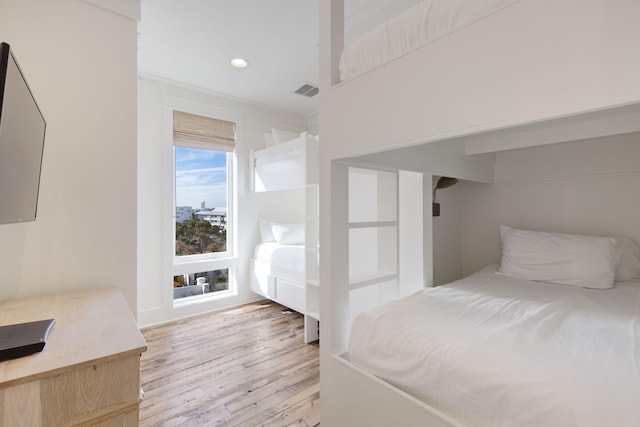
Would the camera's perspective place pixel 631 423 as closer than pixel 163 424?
Yes

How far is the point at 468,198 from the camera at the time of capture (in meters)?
Answer: 2.30

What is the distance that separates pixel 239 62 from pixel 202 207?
5.51 feet

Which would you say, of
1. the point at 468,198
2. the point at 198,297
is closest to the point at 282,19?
the point at 468,198

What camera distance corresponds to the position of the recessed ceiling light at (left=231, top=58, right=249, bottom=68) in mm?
2578

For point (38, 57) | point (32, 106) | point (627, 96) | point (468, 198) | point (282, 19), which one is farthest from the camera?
point (468, 198)

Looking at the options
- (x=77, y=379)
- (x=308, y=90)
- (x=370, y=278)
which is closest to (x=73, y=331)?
(x=77, y=379)

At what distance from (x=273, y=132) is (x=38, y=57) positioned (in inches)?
84.8

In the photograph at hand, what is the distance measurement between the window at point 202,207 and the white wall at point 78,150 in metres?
1.47

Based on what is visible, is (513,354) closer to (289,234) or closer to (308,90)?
(289,234)

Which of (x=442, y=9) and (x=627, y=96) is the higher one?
(x=442, y=9)

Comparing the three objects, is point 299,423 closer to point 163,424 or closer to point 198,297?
point 163,424

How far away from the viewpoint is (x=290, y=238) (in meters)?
3.30

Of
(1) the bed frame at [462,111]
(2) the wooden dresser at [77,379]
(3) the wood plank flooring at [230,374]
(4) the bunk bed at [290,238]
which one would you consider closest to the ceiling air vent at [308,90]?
(4) the bunk bed at [290,238]

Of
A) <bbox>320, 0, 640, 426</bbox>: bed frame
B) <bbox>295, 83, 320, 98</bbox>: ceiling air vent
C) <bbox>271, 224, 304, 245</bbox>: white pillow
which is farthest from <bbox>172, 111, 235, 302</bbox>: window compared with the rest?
<bbox>320, 0, 640, 426</bbox>: bed frame
